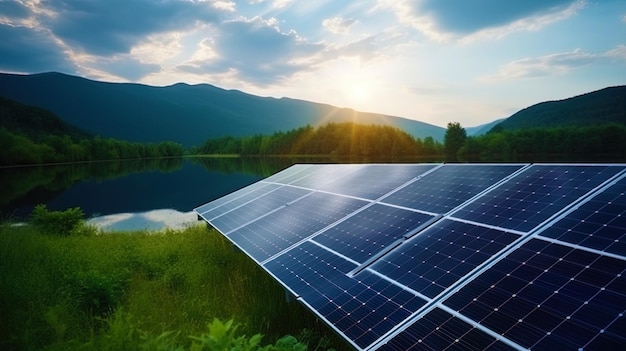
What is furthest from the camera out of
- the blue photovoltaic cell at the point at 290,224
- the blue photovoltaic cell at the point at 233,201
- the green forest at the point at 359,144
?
the green forest at the point at 359,144

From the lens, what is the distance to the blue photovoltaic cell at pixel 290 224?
30.6ft

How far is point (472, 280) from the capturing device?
523cm

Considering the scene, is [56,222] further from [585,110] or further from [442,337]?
[585,110]

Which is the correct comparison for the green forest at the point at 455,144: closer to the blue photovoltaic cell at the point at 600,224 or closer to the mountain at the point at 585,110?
the mountain at the point at 585,110

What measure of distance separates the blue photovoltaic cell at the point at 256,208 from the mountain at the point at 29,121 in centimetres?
14292

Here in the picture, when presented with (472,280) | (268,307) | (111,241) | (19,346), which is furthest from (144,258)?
(472,280)

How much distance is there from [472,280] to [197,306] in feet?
21.2

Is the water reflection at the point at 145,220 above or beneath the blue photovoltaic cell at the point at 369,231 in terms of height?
beneath

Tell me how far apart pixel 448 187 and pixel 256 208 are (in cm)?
724

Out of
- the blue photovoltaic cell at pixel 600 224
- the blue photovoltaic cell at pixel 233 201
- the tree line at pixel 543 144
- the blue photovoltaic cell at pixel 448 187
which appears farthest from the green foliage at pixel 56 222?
the tree line at pixel 543 144

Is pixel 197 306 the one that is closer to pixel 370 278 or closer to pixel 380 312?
pixel 370 278

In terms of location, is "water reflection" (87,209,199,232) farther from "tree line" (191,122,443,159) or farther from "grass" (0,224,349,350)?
"tree line" (191,122,443,159)

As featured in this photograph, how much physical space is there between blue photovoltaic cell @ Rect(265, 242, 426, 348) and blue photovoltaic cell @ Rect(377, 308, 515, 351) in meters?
0.25

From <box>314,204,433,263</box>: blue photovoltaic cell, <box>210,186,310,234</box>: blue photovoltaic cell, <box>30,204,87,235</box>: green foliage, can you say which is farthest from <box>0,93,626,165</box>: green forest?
<box>30,204,87,235</box>: green foliage
